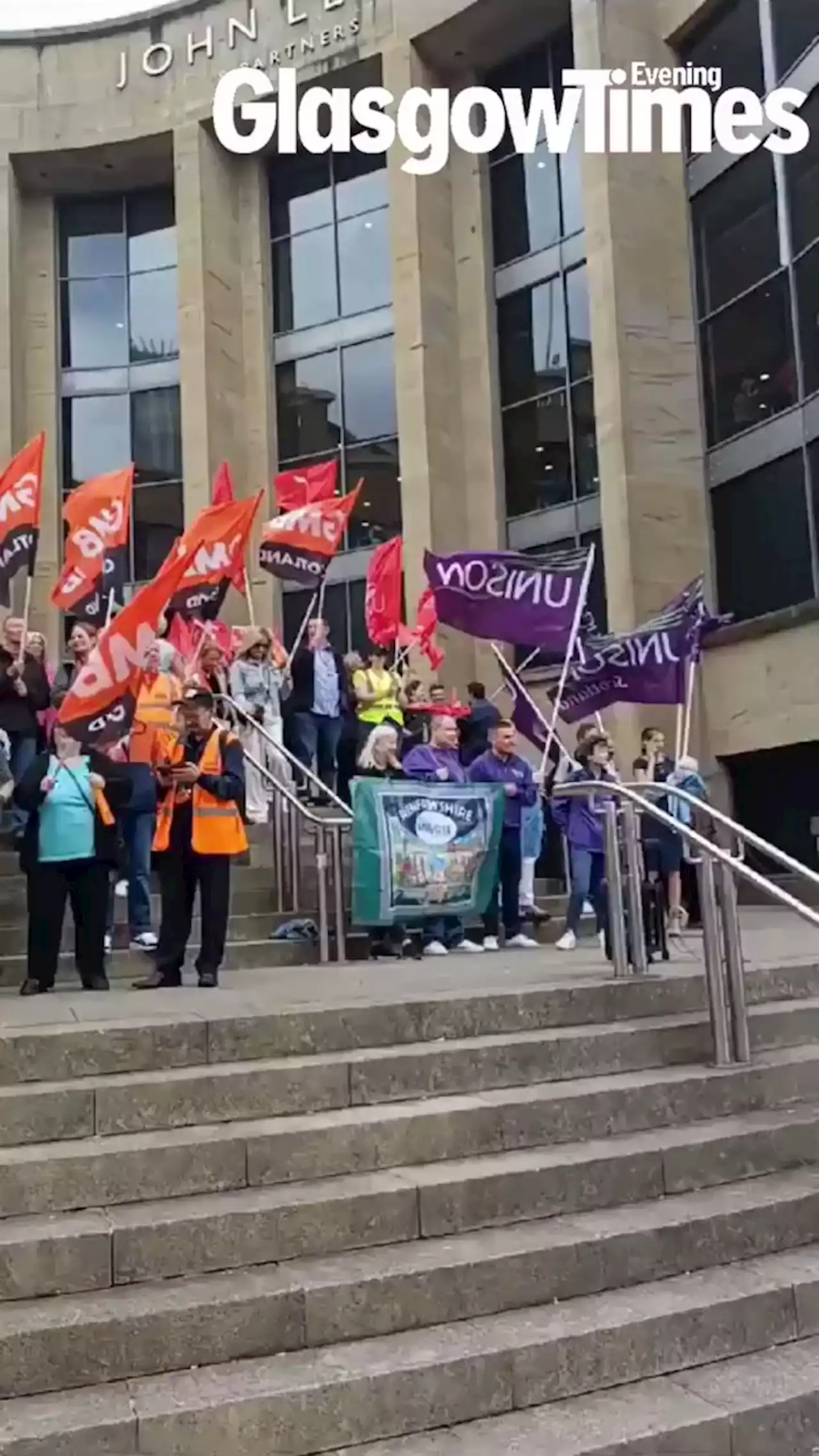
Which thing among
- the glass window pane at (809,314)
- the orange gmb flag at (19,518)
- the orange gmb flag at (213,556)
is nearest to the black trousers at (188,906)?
the orange gmb flag at (19,518)

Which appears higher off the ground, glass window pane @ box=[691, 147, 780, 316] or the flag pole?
glass window pane @ box=[691, 147, 780, 316]

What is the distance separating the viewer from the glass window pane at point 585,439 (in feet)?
71.8

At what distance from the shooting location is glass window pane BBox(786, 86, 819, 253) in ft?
57.7

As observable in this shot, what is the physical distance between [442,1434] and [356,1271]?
643 millimetres

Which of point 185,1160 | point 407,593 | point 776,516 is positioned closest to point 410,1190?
point 185,1160

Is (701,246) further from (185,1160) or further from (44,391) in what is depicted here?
(185,1160)

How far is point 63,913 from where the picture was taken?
7.79 metres

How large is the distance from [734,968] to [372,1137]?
2.15 meters

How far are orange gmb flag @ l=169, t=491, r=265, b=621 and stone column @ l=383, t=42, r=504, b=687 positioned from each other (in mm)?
10763

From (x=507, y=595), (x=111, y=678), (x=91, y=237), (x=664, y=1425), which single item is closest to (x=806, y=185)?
(x=507, y=595)

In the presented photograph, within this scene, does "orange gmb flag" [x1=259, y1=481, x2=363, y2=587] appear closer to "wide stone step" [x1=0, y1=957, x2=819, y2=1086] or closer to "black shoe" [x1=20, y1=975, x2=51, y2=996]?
"black shoe" [x1=20, y1=975, x2=51, y2=996]

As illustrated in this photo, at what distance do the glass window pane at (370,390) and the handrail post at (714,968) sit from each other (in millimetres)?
19017

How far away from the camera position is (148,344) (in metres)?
27.1

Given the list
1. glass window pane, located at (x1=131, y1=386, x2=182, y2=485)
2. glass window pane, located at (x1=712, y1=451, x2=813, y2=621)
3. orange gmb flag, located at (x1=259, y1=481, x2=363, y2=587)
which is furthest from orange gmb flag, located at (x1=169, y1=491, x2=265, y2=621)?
glass window pane, located at (x1=131, y1=386, x2=182, y2=485)
